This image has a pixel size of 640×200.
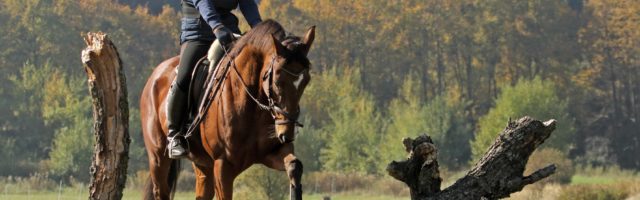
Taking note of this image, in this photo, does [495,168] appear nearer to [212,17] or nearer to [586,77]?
[212,17]

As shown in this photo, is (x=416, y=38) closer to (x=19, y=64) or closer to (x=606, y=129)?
(x=606, y=129)

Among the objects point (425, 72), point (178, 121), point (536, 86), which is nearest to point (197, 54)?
point (178, 121)

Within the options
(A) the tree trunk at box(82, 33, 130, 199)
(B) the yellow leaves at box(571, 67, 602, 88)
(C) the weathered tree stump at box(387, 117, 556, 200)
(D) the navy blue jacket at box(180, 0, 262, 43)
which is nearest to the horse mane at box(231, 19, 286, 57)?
(D) the navy blue jacket at box(180, 0, 262, 43)

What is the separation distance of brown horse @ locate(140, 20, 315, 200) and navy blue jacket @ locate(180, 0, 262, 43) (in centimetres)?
66

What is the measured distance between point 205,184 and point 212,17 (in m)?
1.47

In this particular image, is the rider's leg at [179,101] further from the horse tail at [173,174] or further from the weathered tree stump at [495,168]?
the weathered tree stump at [495,168]

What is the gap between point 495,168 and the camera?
38.2ft

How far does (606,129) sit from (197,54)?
9671 cm

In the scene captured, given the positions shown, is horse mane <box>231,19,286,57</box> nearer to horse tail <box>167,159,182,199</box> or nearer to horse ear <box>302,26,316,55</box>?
horse ear <box>302,26,316,55</box>

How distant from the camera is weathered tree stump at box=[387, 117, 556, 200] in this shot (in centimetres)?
1156

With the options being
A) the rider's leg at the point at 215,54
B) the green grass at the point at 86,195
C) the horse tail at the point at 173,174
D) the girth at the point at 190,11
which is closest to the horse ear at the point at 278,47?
the rider's leg at the point at 215,54

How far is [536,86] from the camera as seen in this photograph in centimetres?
9044

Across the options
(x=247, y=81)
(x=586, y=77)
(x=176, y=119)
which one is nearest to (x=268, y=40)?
(x=247, y=81)

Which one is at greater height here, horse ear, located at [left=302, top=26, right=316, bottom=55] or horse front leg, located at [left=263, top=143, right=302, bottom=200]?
horse ear, located at [left=302, top=26, right=316, bottom=55]
